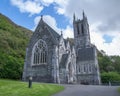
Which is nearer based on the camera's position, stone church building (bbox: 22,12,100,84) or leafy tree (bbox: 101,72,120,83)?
stone church building (bbox: 22,12,100,84)

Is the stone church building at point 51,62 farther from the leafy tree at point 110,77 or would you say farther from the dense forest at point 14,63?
the leafy tree at point 110,77

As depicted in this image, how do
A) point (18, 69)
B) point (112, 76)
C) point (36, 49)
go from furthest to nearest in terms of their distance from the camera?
1. point (112, 76)
2. point (18, 69)
3. point (36, 49)

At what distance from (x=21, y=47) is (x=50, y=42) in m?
34.0

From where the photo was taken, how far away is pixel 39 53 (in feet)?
135

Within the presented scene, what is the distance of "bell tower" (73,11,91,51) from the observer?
219 ft

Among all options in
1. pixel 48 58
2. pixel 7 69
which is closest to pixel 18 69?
pixel 7 69

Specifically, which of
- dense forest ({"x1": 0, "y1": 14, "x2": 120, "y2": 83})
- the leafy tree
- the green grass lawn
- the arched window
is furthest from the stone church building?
the green grass lawn

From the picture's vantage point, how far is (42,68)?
128 feet

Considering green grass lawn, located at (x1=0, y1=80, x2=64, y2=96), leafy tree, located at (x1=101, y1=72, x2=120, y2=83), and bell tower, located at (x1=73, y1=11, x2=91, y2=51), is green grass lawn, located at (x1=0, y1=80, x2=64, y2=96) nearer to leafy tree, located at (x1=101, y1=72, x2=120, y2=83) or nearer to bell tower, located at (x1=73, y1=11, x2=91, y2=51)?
leafy tree, located at (x1=101, y1=72, x2=120, y2=83)

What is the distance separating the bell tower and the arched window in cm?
2774

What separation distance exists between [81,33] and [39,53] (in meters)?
32.4

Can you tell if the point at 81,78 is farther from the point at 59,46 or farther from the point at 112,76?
the point at 59,46

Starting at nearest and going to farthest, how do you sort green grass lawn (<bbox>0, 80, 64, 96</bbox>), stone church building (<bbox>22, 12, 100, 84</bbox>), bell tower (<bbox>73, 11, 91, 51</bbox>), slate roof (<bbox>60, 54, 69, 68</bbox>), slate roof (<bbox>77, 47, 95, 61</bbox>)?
green grass lawn (<bbox>0, 80, 64, 96</bbox>), stone church building (<bbox>22, 12, 100, 84</bbox>), slate roof (<bbox>60, 54, 69, 68</bbox>), slate roof (<bbox>77, 47, 95, 61</bbox>), bell tower (<bbox>73, 11, 91, 51</bbox>)

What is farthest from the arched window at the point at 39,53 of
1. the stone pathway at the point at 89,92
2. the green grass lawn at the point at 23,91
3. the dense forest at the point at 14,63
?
the green grass lawn at the point at 23,91
